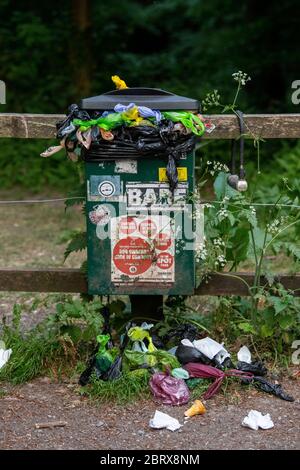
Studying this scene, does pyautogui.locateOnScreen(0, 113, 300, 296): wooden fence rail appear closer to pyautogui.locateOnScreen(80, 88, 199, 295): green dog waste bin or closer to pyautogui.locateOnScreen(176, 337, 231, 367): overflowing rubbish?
pyautogui.locateOnScreen(80, 88, 199, 295): green dog waste bin

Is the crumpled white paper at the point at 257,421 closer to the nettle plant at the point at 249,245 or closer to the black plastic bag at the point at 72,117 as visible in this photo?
the nettle plant at the point at 249,245

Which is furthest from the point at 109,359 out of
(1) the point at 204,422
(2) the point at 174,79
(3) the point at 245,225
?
(2) the point at 174,79

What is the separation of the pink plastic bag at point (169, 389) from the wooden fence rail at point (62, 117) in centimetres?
62

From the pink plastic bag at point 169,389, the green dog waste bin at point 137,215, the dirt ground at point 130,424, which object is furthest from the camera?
the green dog waste bin at point 137,215

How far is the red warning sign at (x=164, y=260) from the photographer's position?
473 cm

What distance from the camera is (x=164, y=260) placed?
473 cm

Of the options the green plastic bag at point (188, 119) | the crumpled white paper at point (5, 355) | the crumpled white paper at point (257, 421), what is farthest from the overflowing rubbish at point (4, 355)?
the green plastic bag at point (188, 119)

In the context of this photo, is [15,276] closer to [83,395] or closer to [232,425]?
[83,395]

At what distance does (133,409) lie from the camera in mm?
4457

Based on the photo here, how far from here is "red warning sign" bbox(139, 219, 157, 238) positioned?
4.68 metres

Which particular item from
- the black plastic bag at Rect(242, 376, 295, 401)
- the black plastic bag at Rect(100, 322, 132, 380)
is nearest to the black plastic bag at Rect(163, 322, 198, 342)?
the black plastic bag at Rect(100, 322, 132, 380)

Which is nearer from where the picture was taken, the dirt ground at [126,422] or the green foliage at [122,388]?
the dirt ground at [126,422]

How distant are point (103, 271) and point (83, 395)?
70 centimetres

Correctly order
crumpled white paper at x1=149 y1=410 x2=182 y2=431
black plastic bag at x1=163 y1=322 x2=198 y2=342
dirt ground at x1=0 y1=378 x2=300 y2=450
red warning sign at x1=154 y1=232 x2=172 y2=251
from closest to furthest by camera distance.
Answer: dirt ground at x1=0 y1=378 x2=300 y2=450 < crumpled white paper at x1=149 y1=410 x2=182 y2=431 < red warning sign at x1=154 y1=232 x2=172 y2=251 < black plastic bag at x1=163 y1=322 x2=198 y2=342
